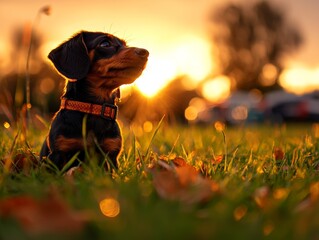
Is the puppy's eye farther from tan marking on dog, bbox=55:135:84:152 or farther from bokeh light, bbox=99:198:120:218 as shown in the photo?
bokeh light, bbox=99:198:120:218

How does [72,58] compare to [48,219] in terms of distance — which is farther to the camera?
[72,58]

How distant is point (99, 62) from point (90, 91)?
0.26 metres

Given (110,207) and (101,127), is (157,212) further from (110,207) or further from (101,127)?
(101,127)

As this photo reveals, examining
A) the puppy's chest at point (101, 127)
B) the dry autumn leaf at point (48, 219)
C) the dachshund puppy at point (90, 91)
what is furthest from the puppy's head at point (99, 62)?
the dry autumn leaf at point (48, 219)

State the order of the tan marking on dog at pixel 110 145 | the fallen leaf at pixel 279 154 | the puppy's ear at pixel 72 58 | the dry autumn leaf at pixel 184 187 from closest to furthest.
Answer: the dry autumn leaf at pixel 184 187 → the tan marking on dog at pixel 110 145 → the puppy's ear at pixel 72 58 → the fallen leaf at pixel 279 154

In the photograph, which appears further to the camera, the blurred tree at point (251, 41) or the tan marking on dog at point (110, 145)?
the blurred tree at point (251, 41)

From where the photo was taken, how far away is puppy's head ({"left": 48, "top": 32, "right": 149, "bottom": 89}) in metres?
3.96

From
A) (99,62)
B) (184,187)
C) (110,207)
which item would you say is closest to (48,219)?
(110,207)

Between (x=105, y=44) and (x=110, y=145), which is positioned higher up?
(x=105, y=44)

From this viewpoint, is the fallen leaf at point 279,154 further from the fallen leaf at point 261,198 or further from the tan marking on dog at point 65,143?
the fallen leaf at point 261,198

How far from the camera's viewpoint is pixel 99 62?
4.07m

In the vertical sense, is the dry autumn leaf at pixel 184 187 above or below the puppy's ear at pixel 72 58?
below

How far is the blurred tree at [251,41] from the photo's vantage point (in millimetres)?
47750

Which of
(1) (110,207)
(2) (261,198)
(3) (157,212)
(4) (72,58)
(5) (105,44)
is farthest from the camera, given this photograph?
(5) (105,44)
